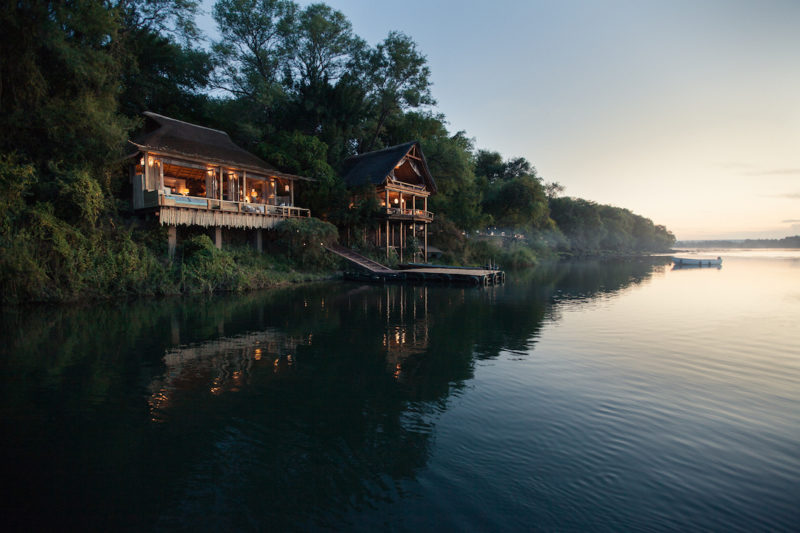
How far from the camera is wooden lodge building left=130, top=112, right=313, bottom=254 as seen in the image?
21312 mm

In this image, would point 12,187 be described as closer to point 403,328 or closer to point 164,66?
point 403,328

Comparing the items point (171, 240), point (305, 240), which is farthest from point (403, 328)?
point (171, 240)

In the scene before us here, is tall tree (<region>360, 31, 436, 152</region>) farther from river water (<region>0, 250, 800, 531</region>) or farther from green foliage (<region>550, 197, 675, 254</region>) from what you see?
green foliage (<region>550, 197, 675, 254</region>)

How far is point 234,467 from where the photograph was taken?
4.79 m

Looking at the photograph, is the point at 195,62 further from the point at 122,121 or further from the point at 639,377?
the point at 639,377

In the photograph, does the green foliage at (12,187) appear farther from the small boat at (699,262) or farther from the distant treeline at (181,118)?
the small boat at (699,262)

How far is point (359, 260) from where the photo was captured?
27.7 m

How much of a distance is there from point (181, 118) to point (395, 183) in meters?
17.8

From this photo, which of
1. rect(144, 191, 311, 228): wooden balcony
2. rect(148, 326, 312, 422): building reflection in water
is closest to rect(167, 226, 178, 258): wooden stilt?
rect(144, 191, 311, 228): wooden balcony

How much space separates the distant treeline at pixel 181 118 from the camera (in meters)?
16.5

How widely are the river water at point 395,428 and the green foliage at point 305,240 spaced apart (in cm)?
1339

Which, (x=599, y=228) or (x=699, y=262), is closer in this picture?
(x=699, y=262)

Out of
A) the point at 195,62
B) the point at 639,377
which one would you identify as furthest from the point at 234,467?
the point at 195,62

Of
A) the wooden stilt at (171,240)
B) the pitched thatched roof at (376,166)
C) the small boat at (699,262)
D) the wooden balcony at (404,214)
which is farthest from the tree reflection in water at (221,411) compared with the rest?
the small boat at (699,262)
